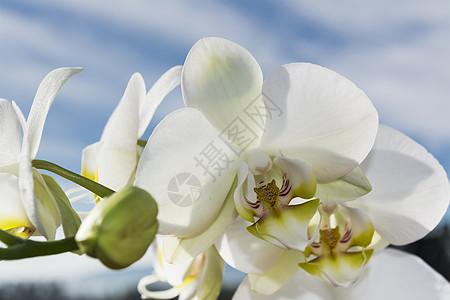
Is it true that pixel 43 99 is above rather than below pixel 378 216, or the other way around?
above

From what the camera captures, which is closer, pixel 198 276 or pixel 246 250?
pixel 246 250

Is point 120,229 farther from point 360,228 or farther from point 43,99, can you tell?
point 360,228

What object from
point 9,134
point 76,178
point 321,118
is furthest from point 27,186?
point 321,118

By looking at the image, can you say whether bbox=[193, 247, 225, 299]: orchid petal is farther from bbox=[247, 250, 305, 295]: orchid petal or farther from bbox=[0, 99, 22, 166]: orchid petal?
bbox=[0, 99, 22, 166]: orchid petal

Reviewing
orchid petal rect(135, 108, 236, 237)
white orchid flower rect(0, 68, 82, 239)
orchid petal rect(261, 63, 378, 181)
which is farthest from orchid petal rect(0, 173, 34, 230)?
orchid petal rect(261, 63, 378, 181)

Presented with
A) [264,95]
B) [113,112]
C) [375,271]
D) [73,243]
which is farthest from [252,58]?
[375,271]

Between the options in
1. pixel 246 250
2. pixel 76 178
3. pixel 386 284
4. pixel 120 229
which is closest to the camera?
pixel 120 229
